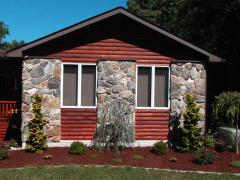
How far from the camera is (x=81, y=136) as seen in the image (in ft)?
44.0

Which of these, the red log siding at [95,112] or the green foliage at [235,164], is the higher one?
the red log siding at [95,112]

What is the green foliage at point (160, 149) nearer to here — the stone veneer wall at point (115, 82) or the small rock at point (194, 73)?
the stone veneer wall at point (115, 82)

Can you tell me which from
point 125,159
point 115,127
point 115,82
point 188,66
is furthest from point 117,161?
point 188,66

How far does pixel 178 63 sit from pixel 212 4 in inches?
344

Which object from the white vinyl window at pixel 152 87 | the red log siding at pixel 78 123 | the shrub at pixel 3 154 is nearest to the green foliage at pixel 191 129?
the white vinyl window at pixel 152 87

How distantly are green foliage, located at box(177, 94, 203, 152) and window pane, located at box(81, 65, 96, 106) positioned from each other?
318cm

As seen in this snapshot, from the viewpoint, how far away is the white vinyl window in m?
13.6

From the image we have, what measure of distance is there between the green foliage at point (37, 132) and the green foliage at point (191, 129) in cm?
440

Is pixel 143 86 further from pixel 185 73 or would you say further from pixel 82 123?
pixel 82 123

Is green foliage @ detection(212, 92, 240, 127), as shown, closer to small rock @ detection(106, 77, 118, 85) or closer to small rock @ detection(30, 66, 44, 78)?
small rock @ detection(106, 77, 118, 85)

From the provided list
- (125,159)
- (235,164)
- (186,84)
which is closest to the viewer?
(235,164)

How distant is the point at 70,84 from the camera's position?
13.4m

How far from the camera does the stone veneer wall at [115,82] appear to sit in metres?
13.3

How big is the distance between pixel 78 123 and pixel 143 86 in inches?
101
